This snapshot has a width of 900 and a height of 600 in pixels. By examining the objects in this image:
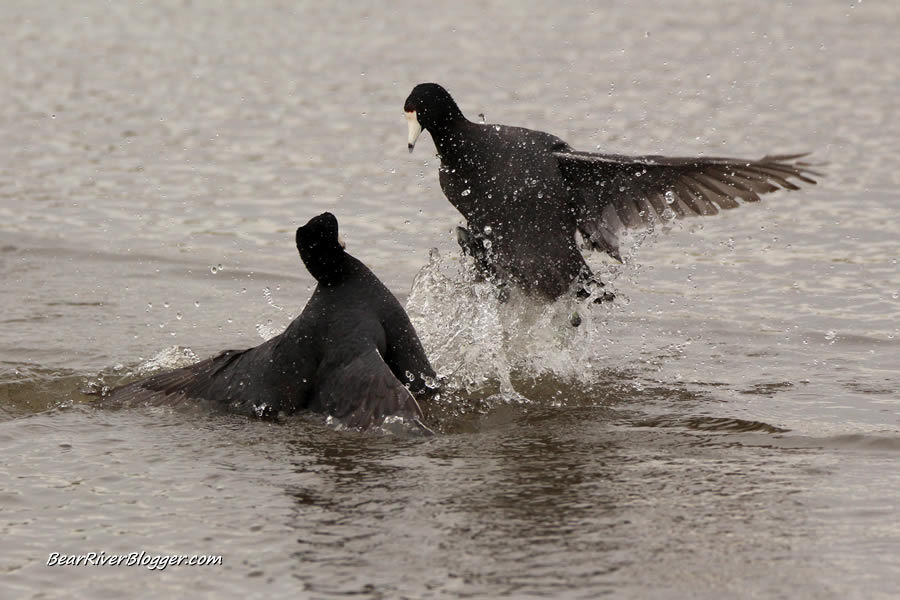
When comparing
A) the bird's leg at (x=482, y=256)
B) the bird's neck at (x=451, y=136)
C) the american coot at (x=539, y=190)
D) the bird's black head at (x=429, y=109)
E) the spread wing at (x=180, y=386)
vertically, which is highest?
the bird's black head at (x=429, y=109)

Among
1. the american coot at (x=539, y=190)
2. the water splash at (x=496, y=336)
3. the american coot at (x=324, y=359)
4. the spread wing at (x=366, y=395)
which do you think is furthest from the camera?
the american coot at (x=539, y=190)

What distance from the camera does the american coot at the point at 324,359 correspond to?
5375mm

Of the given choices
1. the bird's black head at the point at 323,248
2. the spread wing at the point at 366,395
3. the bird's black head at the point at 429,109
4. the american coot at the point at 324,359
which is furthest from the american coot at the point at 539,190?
the spread wing at the point at 366,395

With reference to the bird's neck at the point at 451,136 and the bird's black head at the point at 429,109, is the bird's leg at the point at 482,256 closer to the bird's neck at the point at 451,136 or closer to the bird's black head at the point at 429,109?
the bird's neck at the point at 451,136

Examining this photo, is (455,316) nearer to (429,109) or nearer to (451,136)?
(451,136)

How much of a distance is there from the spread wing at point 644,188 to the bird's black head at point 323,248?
4.71ft

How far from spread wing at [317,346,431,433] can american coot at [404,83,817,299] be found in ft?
4.56

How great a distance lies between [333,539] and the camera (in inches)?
171

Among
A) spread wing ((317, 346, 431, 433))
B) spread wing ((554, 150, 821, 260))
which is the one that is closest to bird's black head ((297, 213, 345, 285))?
spread wing ((317, 346, 431, 433))

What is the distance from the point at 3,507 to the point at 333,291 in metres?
1.61

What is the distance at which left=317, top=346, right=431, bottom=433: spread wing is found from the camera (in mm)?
5062

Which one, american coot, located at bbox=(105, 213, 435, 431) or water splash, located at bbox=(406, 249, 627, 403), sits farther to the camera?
water splash, located at bbox=(406, 249, 627, 403)

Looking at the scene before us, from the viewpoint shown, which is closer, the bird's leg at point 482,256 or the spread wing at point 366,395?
the spread wing at point 366,395

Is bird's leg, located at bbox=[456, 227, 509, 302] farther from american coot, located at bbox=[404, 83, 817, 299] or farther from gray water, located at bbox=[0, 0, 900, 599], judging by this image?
gray water, located at bbox=[0, 0, 900, 599]
